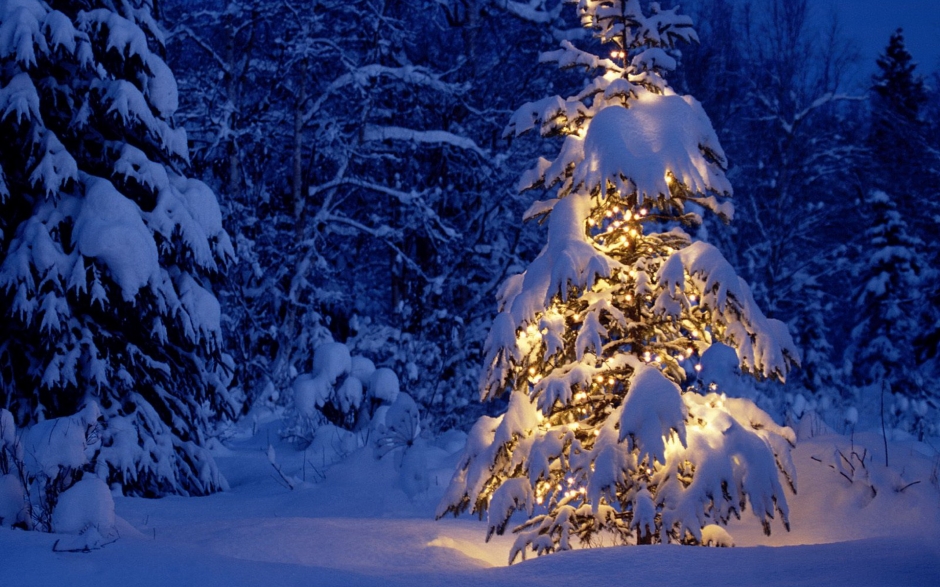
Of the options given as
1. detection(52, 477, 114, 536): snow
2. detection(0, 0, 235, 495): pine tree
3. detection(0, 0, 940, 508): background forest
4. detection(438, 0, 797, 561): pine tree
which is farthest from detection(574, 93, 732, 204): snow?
detection(0, 0, 235, 495): pine tree

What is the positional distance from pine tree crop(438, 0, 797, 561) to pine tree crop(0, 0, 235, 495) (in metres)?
3.90

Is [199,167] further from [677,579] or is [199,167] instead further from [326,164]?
[677,579]

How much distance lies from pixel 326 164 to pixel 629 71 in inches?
502

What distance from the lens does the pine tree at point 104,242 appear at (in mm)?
6969

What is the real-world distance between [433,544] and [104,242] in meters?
4.19

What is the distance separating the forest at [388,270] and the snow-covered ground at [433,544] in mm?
171

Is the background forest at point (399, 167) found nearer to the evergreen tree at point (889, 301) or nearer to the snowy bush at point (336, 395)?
the snowy bush at point (336, 395)

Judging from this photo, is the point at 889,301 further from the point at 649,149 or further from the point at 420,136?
the point at 649,149

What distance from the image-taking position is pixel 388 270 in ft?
65.5

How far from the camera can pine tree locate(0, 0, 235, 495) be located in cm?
697

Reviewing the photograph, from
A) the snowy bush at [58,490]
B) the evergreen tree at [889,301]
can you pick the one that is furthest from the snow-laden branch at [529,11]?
the snowy bush at [58,490]

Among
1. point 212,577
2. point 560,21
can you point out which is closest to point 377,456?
point 212,577

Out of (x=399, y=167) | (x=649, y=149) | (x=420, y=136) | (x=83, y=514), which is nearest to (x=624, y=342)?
(x=649, y=149)

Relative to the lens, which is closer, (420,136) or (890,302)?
(420,136)
